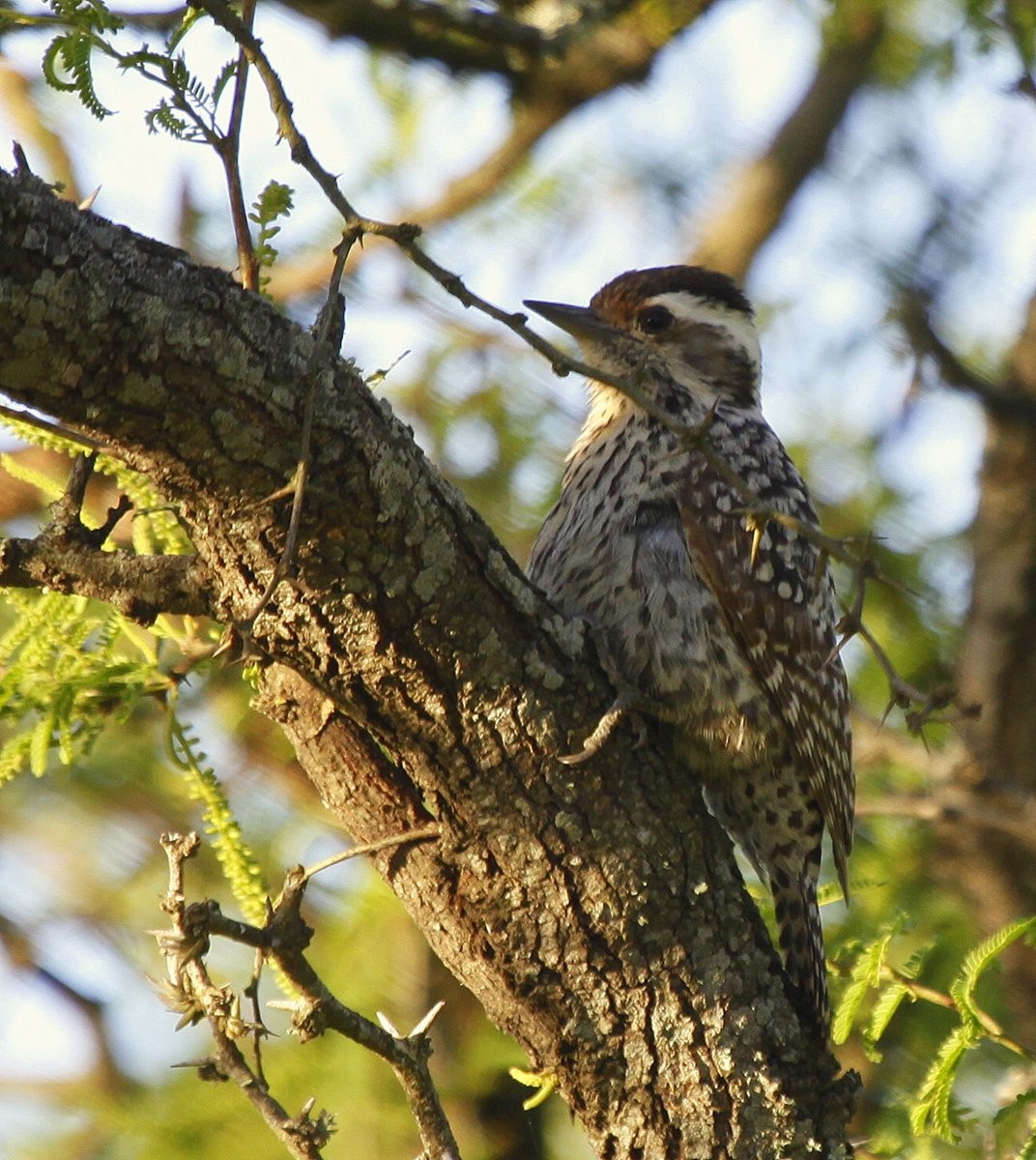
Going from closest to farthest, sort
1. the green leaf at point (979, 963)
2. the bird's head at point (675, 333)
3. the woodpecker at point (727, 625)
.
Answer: the green leaf at point (979, 963), the woodpecker at point (727, 625), the bird's head at point (675, 333)

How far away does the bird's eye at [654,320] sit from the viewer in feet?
14.8

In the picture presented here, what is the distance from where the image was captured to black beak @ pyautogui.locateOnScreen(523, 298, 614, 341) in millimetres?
4430

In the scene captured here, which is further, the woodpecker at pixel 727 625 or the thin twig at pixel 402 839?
the woodpecker at pixel 727 625

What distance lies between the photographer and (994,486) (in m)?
6.33

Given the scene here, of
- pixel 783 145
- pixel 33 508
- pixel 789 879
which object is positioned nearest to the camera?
pixel 789 879

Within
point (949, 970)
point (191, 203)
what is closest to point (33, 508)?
point (191, 203)

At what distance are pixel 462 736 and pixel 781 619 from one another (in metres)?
1.26

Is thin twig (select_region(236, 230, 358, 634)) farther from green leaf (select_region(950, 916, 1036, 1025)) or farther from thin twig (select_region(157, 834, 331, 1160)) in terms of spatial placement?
green leaf (select_region(950, 916, 1036, 1025))

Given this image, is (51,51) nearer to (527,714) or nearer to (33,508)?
(527,714)

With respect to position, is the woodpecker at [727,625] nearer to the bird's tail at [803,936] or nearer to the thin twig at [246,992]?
the bird's tail at [803,936]

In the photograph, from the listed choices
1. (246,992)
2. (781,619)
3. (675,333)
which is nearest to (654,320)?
(675,333)

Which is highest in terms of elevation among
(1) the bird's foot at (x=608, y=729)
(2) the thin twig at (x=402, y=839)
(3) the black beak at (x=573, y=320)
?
(3) the black beak at (x=573, y=320)

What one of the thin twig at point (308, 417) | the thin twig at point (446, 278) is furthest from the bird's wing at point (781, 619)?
the thin twig at point (308, 417)

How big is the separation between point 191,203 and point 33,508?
1.60m
